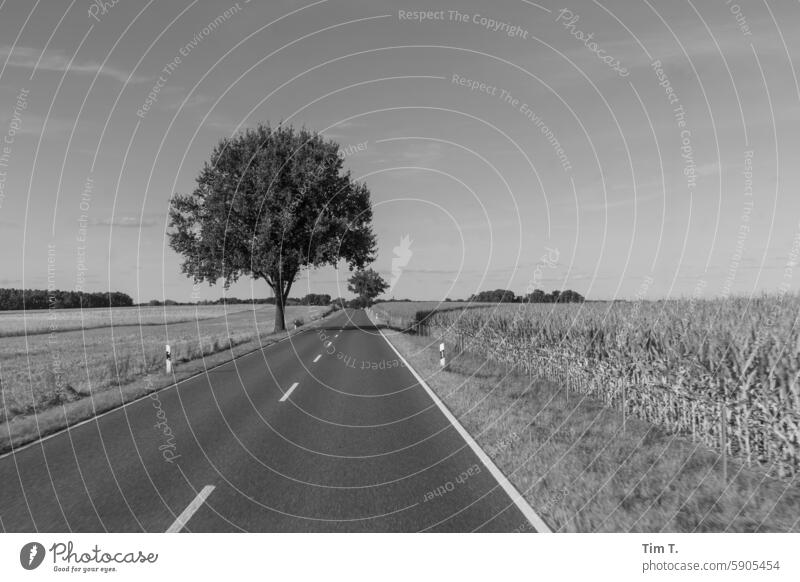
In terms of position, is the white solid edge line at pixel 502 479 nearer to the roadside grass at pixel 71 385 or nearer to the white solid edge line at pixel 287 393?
the white solid edge line at pixel 287 393

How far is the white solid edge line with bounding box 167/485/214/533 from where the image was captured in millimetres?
4492

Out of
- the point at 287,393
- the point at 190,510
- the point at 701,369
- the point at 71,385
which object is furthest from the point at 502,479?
the point at 71,385

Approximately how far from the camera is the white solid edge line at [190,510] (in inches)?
177

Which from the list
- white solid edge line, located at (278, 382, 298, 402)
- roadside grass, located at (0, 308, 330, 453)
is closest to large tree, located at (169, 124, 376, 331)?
roadside grass, located at (0, 308, 330, 453)

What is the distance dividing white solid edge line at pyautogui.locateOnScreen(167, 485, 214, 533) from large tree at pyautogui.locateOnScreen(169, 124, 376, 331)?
28548mm

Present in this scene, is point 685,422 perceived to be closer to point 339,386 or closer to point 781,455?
point 781,455

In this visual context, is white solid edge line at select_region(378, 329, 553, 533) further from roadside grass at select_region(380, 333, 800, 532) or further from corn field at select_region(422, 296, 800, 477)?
corn field at select_region(422, 296, 800, 477)

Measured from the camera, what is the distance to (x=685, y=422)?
26.3 feet

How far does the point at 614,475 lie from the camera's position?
19.7 ft

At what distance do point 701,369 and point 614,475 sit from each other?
2585mm

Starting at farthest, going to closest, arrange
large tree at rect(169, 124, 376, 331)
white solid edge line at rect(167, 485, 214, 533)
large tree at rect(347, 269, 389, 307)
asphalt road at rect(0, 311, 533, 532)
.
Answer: large tree at rect(347, 269, 389, 307), large tree at rect(169, 124, 376, 331), asphalt road at rect(0, 311, 533, 532), white solid edge line at rect(167, 485, 214, 533)

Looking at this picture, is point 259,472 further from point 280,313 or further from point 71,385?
point 280,313

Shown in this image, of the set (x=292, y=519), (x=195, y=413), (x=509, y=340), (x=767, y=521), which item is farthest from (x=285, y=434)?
(x=509, y=340)
